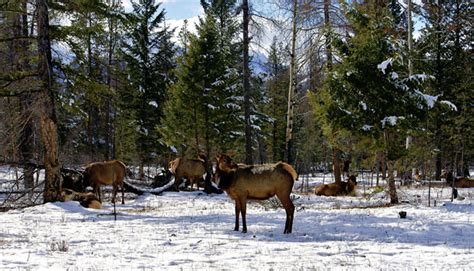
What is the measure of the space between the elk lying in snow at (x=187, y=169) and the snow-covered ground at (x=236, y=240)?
23.6 feet

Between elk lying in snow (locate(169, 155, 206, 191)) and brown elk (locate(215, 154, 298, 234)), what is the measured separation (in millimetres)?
11125

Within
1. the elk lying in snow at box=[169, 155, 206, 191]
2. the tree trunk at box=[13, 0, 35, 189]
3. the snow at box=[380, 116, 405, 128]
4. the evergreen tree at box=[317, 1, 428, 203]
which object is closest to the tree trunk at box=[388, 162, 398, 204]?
the evergreen tree at box=[317, 1, 428, 203]

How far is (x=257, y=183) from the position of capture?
9820 millimetres

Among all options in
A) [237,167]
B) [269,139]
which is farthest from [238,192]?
[269,139]

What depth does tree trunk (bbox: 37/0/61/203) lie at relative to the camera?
13805mm

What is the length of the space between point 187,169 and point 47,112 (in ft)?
27.7

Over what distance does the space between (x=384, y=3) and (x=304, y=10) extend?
4330 millimetres

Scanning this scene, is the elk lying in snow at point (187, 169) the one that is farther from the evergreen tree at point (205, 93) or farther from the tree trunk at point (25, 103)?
the tree trunk at point (25, 103)

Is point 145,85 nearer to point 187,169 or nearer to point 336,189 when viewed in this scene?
point 187,169

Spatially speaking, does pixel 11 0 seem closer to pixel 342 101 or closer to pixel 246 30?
pixel 246 30

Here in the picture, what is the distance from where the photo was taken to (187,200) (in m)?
17.8

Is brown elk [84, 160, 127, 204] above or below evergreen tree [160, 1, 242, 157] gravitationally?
below

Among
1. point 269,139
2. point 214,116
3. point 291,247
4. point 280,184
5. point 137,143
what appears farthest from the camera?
Result: point 269,139

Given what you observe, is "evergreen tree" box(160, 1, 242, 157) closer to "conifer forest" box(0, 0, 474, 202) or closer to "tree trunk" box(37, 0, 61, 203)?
"conifer forest" box(0, 0, 474, 202)
